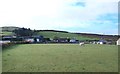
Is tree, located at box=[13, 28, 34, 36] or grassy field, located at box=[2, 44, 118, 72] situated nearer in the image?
grassy field, located at box=[2, 44, 118, 72]

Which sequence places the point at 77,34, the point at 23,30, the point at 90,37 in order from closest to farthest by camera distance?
the point at 23,30, the point at 90,37, the point at 77,34

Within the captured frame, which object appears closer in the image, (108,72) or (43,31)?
(108,72)

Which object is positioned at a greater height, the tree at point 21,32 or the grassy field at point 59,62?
the tree at point 21,32

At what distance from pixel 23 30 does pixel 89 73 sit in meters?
121

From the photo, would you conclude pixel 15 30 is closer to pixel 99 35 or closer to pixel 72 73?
pixel 99 35

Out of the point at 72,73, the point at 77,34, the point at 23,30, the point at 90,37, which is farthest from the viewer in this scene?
the point at 77,34

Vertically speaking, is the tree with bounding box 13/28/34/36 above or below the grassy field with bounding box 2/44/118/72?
above

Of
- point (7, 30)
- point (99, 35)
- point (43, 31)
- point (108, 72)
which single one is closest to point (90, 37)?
point (99, 35)

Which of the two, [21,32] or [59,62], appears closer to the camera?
[59,62]

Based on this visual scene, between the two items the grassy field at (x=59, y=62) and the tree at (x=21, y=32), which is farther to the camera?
the tree at (x=21, y=32)

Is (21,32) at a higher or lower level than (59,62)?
higher

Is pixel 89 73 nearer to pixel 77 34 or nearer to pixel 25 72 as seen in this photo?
pixel 25 72

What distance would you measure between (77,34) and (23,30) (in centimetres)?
3386

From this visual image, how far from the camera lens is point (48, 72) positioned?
53.8ft
